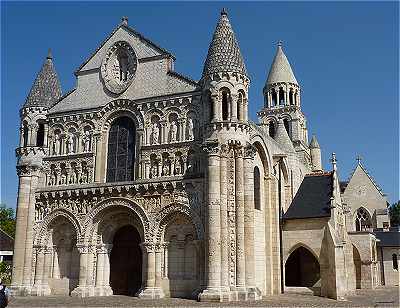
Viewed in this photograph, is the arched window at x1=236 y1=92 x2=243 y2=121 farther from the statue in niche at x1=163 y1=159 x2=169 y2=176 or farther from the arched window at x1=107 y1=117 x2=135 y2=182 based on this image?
the arched window at x1=107 y1=117 x2=135 y2=182

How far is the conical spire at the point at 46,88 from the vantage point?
31125 mm

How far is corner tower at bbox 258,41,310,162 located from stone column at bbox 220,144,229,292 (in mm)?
28184

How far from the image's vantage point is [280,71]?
5328 centimetres

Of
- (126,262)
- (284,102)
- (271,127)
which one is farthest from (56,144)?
(284,102)

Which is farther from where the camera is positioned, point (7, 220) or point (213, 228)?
point (7, 220)

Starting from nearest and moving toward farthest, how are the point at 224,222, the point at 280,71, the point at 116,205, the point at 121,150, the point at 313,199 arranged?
the point at 224,222 < the point at 116,205 < the point at 121,150 < the point at 313,199 < the point at 280,71

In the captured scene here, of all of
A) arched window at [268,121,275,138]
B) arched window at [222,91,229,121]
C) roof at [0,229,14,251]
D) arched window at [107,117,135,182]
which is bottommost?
roof at [0,229,14,251]

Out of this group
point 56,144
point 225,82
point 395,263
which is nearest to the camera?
point 225,82

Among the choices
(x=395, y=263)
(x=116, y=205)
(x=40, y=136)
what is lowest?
(x=395, y=263)

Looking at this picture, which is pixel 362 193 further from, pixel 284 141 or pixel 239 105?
pixel 239 105

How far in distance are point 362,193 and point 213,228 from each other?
101 ft

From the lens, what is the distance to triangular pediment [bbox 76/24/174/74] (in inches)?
1146

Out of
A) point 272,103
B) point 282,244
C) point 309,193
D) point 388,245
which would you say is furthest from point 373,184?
point 282,244

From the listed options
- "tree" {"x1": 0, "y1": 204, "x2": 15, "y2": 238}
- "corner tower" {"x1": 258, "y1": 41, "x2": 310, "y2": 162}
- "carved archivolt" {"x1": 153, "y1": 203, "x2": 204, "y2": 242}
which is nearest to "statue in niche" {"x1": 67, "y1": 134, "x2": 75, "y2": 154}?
"carved archivolt" {"x1": 153, "y1": 203, "x2": 204, "y2": 242}
